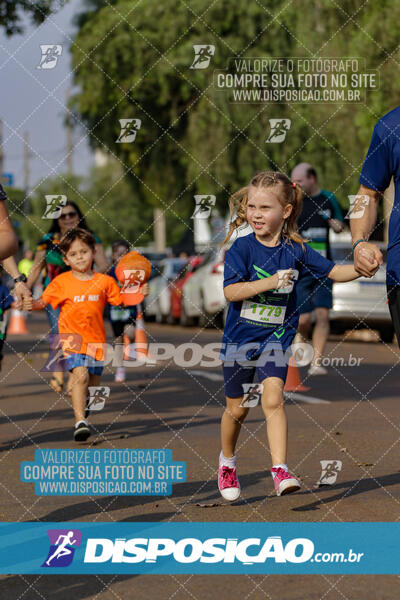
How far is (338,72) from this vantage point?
22.9m

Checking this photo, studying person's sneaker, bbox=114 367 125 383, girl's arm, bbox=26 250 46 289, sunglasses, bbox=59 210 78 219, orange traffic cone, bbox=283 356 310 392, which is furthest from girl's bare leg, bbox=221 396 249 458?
person's sneaker, bbox=114 367 125 383

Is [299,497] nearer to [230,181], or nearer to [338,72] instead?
[338,72]

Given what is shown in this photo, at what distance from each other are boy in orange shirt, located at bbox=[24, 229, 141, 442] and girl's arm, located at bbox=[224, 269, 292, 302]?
8.54ft

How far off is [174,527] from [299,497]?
3.26 ft

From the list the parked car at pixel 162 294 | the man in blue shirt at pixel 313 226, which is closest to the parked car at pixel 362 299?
the man in blue shirt at pixel 313 226

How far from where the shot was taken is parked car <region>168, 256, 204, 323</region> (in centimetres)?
2422

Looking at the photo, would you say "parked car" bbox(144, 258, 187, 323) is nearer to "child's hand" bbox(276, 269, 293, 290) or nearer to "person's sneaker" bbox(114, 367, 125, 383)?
"person's sneaker" bbox(114, 367, 125, 383)

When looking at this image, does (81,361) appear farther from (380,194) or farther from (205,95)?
(205,95)

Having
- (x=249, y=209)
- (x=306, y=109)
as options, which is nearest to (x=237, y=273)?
(x=249, y=209)

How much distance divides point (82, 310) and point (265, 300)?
2686 mm

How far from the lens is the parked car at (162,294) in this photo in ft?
87.1
